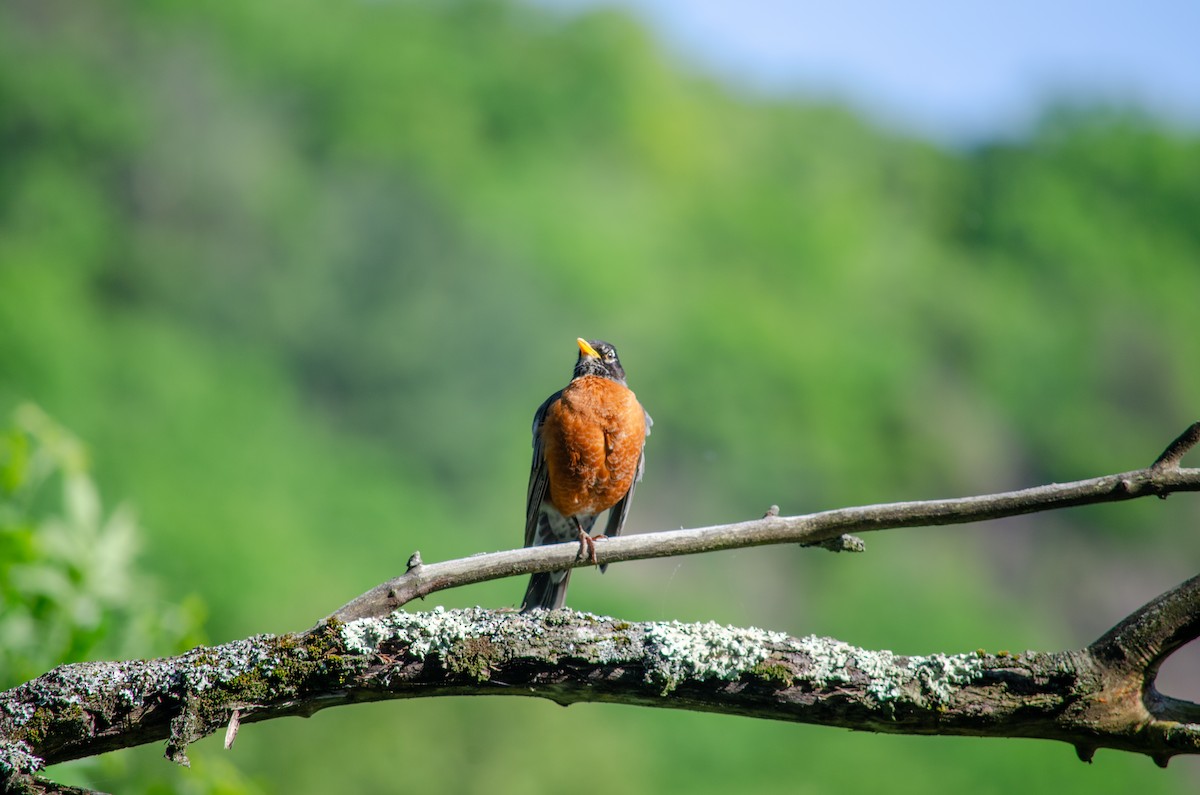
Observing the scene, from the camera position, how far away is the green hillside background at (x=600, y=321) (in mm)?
15430

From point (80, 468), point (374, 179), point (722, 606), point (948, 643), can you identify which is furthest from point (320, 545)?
point (80, 468)

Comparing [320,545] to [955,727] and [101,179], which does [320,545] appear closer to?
[101,179]

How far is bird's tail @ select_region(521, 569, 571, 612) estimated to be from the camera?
4.72 meters

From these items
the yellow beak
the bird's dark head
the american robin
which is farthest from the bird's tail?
the yellow beak

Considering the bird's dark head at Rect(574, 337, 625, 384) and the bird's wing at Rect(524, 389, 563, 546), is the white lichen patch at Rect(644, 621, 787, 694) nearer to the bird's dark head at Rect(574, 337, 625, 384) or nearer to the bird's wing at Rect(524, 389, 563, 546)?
the bird's wing at Rect(524, 389, 563, 546)

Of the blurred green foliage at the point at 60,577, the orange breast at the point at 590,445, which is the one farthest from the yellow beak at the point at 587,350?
the blurred green foliage at the point at 60,577

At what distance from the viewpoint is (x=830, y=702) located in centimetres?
216

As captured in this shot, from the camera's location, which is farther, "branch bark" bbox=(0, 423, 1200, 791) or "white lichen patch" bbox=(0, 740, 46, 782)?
"branch bark" bbox=(0, 423, 1200, 791)

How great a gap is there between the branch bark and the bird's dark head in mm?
2908

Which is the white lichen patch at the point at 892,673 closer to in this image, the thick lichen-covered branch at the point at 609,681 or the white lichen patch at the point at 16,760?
the thick lichen-covered branch at the point at 609,681

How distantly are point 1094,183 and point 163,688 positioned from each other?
19.8 metres

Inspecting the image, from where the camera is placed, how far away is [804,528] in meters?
2.42

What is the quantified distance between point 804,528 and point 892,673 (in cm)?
39

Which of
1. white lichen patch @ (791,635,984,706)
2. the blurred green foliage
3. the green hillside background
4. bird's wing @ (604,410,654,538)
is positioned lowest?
white lichen patch @ (791,635,984,706)
